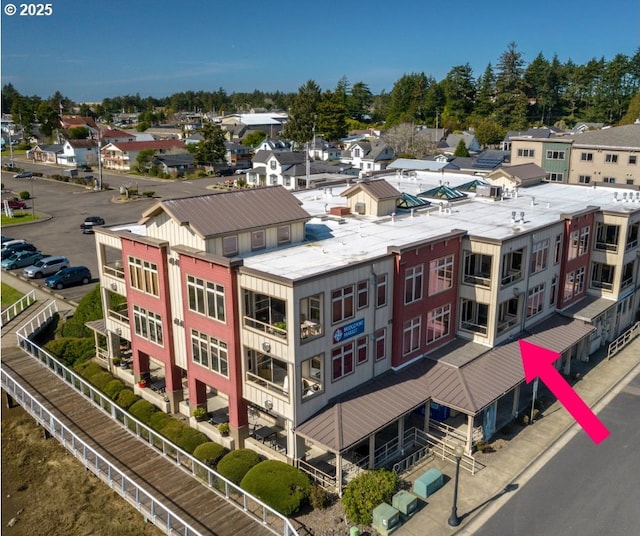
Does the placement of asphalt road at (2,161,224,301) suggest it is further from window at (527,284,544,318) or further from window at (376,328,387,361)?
window at (527,284,544,318)

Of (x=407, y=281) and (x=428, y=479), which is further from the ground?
(x=407, y=281)

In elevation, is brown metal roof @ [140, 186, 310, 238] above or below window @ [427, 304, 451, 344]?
above

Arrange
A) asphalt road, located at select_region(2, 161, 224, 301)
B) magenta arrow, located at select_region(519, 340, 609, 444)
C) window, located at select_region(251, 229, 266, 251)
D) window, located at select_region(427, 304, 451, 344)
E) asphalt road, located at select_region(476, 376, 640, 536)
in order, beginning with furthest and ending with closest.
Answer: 1. asphalt road, located at select_region(2, 161, 224, 301)
2. window, located at select_region(427, 304, 451, 344)
3. magenta arrow, located at select_region(519, 340, 609, 444)
4. window, located at select_region(251, 229, 266, 251)
5. asphalt road, located at select_region(476, 376, 640, 536)

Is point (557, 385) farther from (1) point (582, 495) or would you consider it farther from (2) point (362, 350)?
(2) point (362, 350)

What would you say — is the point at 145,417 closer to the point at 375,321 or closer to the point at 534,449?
the point at 375,321

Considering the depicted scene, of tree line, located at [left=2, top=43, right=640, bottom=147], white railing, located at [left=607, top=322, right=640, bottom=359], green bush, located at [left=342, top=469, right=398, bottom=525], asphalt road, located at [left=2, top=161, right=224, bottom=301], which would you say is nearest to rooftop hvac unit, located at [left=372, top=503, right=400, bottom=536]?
green bush, located at [left=342, top=469, right=398, bottom=525]

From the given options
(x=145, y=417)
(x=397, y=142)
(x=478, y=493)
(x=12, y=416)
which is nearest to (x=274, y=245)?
(x=145, y=417)

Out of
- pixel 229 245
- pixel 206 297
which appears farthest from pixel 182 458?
pixel 229 245
